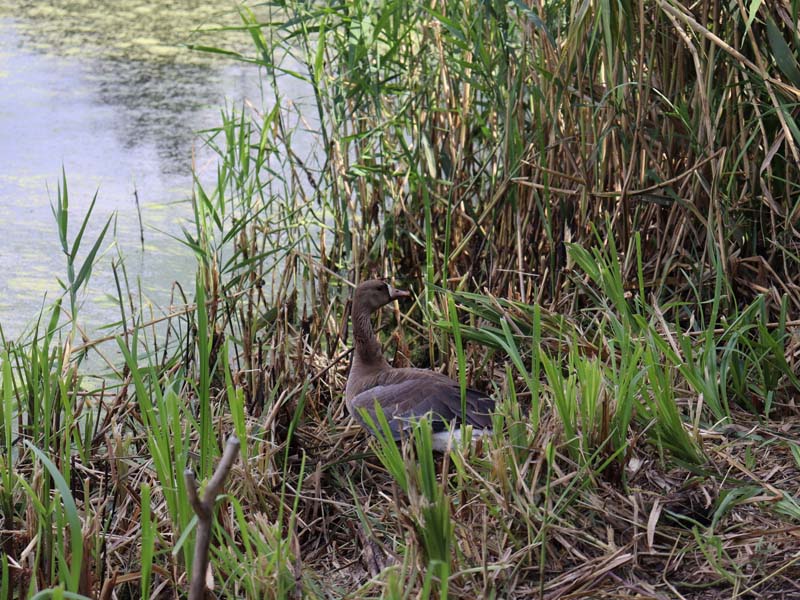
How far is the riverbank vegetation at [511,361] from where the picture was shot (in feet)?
6.06

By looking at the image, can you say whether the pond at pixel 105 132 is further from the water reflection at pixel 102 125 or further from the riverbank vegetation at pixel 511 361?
the riverbank vegetation at pixel 511 361

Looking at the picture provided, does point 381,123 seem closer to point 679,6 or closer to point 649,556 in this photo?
point 679,6

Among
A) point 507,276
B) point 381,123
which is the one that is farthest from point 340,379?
point 381,123

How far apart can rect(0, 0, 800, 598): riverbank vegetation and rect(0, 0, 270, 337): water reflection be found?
58cm

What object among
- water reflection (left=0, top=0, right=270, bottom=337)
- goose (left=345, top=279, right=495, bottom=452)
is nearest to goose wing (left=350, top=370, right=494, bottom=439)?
goose (left=345, top=279, right=495, bottom=452)

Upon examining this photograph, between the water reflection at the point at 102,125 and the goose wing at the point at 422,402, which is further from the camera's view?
the water reflection at the point at 102,125

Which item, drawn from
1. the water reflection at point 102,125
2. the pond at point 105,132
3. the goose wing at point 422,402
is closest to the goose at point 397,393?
the goose wing at point 422,402

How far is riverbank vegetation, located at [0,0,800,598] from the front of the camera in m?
1.85

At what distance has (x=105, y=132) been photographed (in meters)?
5.32

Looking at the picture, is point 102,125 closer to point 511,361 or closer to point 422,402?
point 511,361

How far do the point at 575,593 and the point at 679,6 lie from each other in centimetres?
154

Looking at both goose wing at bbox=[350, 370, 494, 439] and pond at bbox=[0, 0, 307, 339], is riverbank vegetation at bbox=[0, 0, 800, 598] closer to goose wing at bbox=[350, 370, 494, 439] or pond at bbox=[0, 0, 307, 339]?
goose wing at bbox=[350, 370, 494, 439]

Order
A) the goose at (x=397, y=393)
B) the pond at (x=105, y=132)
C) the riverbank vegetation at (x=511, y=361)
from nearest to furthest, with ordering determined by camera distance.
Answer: the riverbank vegetation at (x=511, y=361) → the goose at (x=397, y=393) → the pond at (x=105, y=132)

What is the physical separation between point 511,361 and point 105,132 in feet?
10.9
